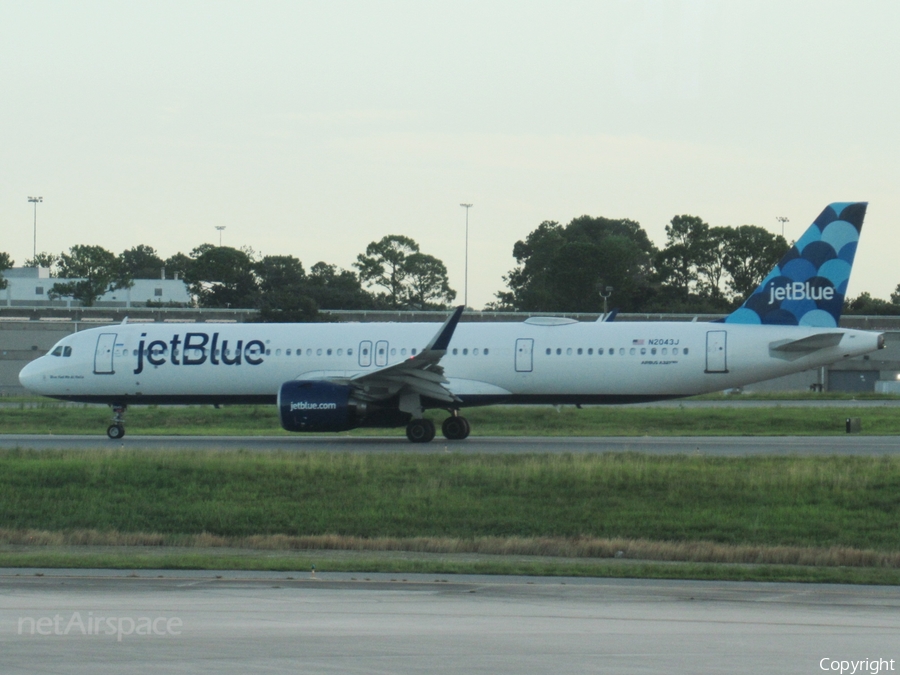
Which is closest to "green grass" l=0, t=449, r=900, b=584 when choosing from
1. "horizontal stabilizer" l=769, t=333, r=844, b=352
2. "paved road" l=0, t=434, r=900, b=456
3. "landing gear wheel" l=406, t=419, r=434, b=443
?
"paved road" l=0, t=434, r=900, b=456

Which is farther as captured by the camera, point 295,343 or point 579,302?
point 579,302

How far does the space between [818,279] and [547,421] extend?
479 inches

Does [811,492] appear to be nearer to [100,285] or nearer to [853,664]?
[853,664]

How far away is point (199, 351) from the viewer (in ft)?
102

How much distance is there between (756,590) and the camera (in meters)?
11.8

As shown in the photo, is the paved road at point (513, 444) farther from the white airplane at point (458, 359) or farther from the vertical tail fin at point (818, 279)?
the vertical tail fin at point (818, 279)

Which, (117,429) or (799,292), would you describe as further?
(117,429)

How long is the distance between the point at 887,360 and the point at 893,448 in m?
42.3

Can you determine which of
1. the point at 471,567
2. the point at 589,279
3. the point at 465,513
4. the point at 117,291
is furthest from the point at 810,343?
the point at 117,291

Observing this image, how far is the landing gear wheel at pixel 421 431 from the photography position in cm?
2902

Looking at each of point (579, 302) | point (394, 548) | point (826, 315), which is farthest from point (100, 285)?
point (394, 548)

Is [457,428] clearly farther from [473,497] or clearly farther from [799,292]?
[473,497]

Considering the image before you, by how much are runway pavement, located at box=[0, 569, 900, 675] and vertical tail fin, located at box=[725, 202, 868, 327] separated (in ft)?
59.5

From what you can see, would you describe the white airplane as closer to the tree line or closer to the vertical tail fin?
the vertical tail fin
